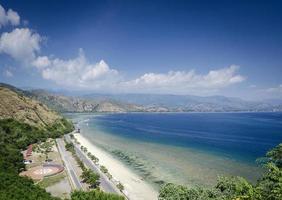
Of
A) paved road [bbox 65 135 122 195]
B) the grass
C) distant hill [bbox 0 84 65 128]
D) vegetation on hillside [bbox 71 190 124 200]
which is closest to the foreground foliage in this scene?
vegetation on hillside [bbox 71 190 124 200]

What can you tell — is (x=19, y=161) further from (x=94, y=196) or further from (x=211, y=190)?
(x=211, y=190)

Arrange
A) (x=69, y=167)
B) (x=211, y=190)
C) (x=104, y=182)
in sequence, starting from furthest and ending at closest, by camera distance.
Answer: (x=69, y=167), (x=104, y=182), (x=211, y=190)

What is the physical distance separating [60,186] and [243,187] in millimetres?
42057

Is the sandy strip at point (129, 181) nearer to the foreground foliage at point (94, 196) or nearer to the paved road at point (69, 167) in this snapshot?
the paved road at point (69, 167)

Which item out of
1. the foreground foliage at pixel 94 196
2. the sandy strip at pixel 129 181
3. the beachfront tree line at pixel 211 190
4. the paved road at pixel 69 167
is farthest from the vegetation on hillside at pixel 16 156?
the sandy strip at pixel 129 181

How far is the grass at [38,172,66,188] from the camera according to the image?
57.9 meters

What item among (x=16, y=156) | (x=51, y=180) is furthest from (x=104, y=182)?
(x=16, y=156)

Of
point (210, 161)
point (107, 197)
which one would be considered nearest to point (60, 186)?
point (107, 197)

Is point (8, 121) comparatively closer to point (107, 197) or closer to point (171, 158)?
point (171, 158)

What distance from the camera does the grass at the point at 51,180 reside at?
57909 mm

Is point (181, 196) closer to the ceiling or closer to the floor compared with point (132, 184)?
closer to the ceiling

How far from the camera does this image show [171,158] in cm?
9131

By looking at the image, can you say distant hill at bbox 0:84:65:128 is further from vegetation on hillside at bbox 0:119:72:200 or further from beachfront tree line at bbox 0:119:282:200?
beachfront tree line at bbox 0:119:282:200

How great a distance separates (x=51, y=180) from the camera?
60.8m
